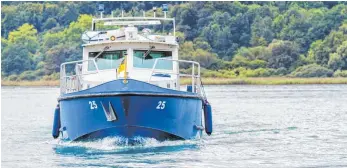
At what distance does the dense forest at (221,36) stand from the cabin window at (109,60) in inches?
2955

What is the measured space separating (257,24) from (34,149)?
101m

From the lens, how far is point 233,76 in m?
106

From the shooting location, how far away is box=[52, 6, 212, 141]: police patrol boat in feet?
81.1

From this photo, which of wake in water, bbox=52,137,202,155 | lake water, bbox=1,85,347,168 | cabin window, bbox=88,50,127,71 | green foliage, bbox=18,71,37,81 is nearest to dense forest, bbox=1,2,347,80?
green foliage, bbox=18,71,37,81

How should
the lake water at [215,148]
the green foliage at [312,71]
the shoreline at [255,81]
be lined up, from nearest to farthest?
the lake water at [215,148] < the shoreline at [255,81] < the green foliage at [312,71]

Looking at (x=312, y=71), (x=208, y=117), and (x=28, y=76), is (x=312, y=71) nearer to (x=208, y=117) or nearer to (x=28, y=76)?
(x=28, y=76)

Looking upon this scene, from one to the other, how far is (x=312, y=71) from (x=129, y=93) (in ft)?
270

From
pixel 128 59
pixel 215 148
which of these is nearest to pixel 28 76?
pixel 128 59

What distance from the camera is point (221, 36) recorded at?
397 feet

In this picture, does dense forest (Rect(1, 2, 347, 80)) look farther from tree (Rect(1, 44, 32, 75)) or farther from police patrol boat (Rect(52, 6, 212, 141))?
police patrol boat (Rect(52, 6, 212, 141))

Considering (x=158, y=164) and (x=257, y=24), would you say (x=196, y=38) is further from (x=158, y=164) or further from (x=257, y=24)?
(x=158, y=164)

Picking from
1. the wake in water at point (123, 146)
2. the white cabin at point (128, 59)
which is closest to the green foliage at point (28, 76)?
the white cabin at point (128, 59)

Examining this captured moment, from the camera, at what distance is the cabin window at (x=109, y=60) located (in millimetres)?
27688

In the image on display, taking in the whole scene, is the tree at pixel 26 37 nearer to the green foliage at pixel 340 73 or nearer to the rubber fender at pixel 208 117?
the green foliage at pixel 340 73
